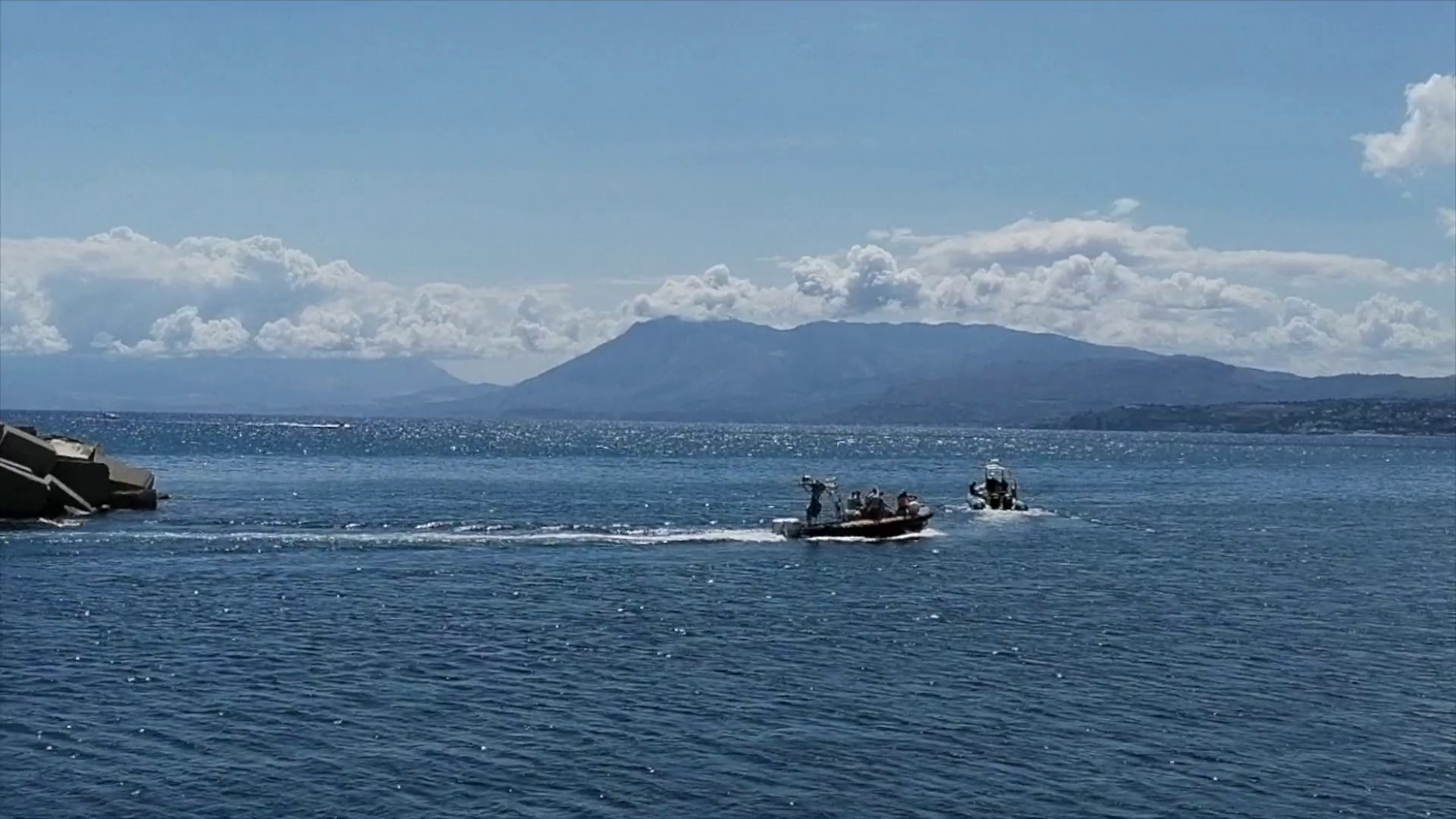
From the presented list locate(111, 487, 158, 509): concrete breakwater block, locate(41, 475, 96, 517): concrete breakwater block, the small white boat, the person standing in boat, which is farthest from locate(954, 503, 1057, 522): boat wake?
locate(41, 475, 96, 517): concrete breakwater block

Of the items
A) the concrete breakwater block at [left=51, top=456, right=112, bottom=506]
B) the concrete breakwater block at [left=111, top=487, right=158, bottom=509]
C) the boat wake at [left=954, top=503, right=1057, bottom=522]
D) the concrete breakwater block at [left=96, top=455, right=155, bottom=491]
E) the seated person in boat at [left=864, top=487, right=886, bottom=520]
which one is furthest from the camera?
the boat wake at [left=954, top=503, right=1057, bottom=522]

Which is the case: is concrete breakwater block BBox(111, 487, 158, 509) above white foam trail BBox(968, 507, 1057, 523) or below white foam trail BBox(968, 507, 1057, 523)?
above

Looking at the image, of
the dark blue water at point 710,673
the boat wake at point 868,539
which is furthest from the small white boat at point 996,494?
the boat wake at point 868,539

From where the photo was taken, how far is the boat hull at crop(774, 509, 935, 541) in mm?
74000

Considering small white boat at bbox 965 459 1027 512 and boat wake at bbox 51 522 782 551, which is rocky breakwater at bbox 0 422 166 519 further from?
small white boat at bbox 965 459 1027 512

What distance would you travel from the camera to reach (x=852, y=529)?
74375mm

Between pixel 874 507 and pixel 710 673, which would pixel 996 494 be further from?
pixel 710 673

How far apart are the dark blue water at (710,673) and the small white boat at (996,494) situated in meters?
17.5

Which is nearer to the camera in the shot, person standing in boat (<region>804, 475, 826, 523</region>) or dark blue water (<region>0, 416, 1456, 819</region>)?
dark blue water (<region>0, 416, 1456, 819</region>)

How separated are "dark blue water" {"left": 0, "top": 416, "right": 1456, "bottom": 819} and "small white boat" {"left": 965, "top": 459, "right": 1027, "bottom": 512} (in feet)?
57.4

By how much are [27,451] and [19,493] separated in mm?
4244

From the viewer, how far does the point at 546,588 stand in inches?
2103

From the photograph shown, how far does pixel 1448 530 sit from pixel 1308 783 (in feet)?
222

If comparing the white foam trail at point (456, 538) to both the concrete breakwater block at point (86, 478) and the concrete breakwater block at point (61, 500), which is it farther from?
the concrete breakwater block at point (86, 478)
